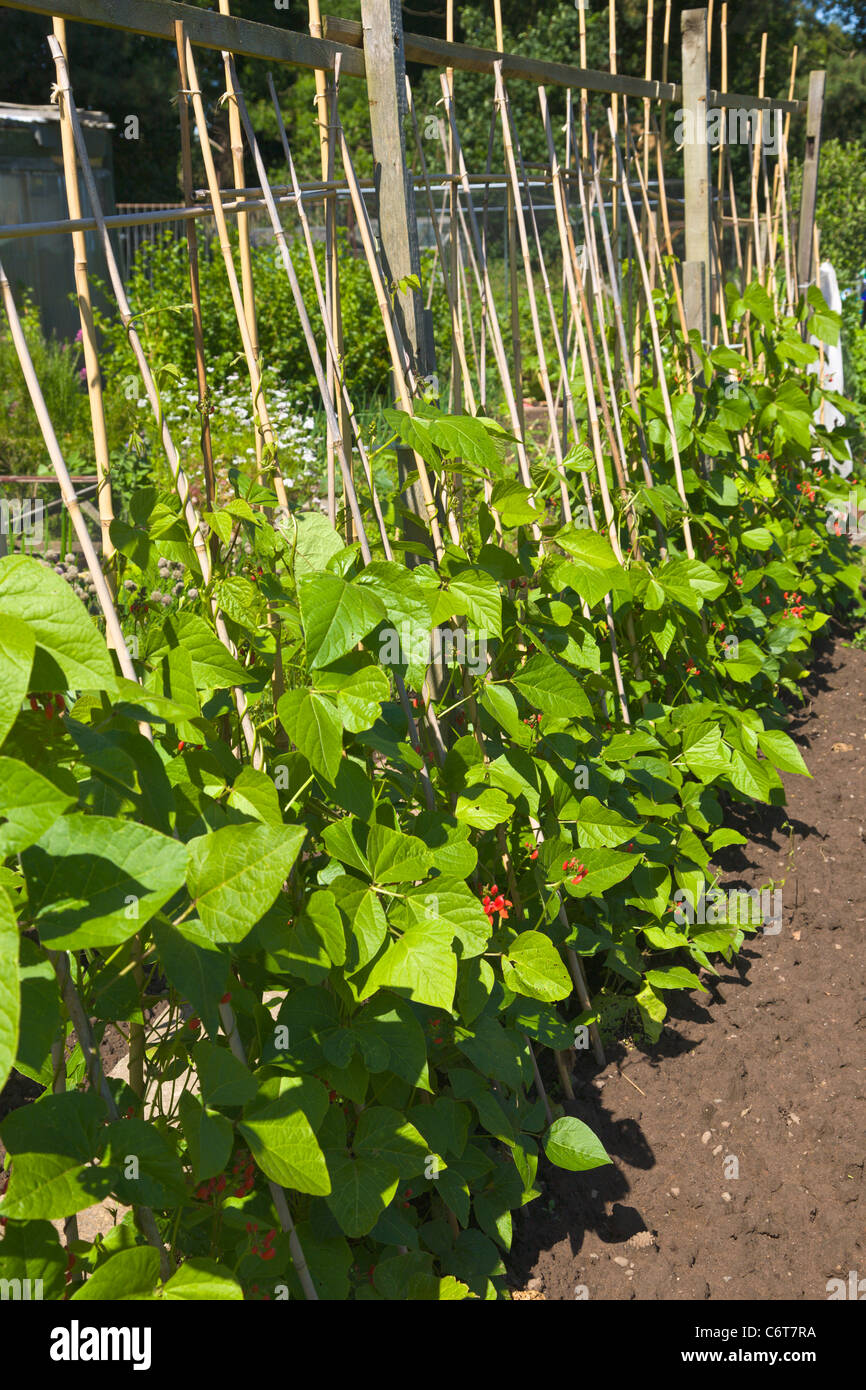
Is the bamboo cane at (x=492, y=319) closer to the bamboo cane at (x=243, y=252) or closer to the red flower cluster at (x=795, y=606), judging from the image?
the bamboo cane at (x=243, y=252)

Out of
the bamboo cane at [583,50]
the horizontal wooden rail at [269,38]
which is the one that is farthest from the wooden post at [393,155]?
the bamboo cane at [583,50]

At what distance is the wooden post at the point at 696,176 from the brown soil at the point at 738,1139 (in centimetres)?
178

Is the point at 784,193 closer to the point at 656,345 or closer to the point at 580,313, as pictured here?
the point at 656,345

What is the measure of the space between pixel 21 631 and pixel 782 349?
3.40m

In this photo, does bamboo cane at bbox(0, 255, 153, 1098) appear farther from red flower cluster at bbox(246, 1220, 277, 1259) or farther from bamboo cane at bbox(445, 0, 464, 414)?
bamboo cane at bbox(445, 0, 464, 414)

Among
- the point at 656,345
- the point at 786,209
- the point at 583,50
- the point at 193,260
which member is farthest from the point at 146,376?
the point at 786,209

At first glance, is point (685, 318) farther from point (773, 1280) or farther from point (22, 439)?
point (22, 439)

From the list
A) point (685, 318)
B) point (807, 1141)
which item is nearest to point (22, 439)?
point (685, 318)

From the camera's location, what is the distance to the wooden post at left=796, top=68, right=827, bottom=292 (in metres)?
5.05

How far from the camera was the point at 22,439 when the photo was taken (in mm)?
6824

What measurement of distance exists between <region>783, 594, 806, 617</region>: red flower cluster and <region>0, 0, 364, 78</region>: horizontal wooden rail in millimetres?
2299

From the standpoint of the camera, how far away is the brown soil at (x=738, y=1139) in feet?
5.72

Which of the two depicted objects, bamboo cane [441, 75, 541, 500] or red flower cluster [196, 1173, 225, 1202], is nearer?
red flower cluster [196, 1173, 225, 1202]

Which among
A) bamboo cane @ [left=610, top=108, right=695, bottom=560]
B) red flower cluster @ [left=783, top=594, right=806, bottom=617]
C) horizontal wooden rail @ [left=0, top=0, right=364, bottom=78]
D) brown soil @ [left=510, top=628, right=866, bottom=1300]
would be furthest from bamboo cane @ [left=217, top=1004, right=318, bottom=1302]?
red flower cluster @ [left=783, top=594, right=806, bottom=617]
